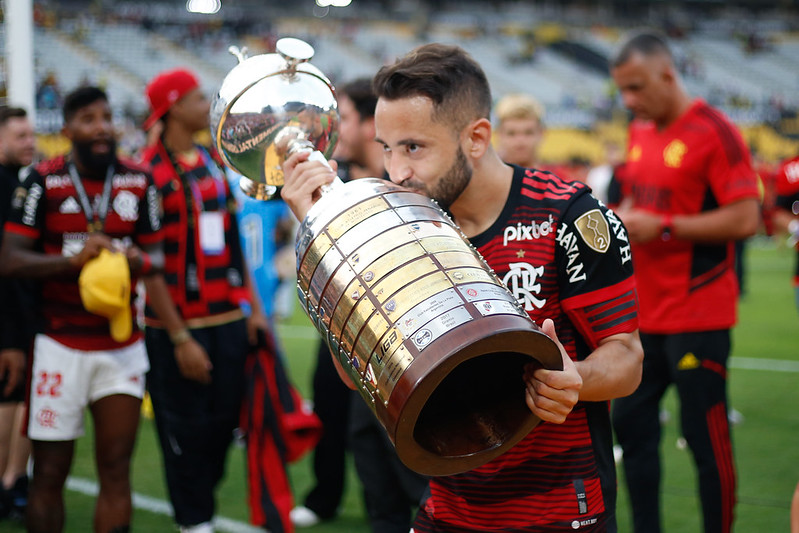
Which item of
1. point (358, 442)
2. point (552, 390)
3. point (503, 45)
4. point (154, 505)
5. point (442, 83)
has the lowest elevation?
point (154, 505)

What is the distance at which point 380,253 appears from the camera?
4.95 feet

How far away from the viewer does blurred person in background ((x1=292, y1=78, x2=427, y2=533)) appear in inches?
150

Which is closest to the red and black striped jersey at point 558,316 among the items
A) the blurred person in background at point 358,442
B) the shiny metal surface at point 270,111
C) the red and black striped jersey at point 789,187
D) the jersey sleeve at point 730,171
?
the shiny metal surface at point 270,111

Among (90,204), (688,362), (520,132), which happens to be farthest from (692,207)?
(90,204)

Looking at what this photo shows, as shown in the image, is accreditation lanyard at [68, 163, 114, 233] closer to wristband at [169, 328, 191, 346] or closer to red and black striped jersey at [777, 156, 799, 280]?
wristband at [169, 328, 191, 346]

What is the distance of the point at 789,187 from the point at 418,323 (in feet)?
16.3

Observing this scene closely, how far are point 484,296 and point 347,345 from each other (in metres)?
0.28

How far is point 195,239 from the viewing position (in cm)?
446

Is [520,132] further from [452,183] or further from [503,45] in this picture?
[503,45]

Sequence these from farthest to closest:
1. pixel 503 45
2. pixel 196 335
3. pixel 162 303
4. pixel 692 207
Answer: pixel 503 45
pixel 196 335
pixel 162 303
pixel 692 207

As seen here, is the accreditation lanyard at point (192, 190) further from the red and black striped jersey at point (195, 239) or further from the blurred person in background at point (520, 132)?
the blurred person in background at point (520, 132)

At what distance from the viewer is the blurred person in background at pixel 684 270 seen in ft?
12.2

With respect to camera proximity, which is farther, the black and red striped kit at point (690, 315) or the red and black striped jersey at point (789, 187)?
the red and black striped jersey at point (789, 187)

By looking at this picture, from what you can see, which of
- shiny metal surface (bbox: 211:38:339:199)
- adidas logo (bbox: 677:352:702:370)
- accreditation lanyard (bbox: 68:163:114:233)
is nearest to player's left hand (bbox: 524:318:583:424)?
shiny metal surface (bbox: 211:38:339:199)
